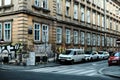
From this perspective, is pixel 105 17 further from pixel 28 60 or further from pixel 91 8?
pixel 28 60

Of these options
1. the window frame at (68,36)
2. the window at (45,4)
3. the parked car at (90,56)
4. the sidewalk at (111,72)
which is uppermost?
the window at (45,4)

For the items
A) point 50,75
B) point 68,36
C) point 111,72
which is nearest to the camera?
point 50,75

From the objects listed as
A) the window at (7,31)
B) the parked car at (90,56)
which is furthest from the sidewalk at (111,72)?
the parked car at (90,56)

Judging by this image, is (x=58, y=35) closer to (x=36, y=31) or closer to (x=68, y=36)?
(x=68, y=36)

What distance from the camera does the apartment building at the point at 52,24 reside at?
31.6 metres

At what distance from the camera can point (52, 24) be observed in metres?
36.5

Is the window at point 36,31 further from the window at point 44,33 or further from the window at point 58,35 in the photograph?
the window at point 58,35

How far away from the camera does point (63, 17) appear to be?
132 ft

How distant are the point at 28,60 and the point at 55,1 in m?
10.5

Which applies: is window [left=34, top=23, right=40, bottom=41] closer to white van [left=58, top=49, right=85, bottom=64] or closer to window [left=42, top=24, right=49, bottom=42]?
window [left=42, top=24, right=49, bottom=42]

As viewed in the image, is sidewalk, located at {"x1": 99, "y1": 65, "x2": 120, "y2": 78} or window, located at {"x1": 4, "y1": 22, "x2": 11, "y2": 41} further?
window, located at {"x1": 4, "y1": 22, "x2": 11, "y2": 41}

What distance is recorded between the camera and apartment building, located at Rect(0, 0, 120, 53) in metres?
31.6

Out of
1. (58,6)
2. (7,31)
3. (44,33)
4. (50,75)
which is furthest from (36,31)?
(50,75)

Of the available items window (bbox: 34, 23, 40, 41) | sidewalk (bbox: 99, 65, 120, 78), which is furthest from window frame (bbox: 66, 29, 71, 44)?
sidewalk (bbox: 99, 65, 120, 78)
